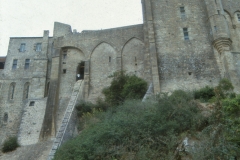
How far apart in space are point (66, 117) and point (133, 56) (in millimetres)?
8397

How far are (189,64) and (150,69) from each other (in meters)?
2.87

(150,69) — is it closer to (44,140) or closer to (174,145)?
(44,140)

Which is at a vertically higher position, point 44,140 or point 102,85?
point 102,85

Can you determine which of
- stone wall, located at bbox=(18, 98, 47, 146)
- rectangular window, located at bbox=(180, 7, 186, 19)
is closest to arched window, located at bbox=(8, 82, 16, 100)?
stone wall, located at bbox=(18, 98, 47, 146)

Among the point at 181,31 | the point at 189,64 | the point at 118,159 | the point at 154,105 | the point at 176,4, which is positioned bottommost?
the point at 118,159

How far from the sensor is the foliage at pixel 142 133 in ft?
43.2

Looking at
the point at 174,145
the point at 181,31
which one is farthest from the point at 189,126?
the point at 181,31

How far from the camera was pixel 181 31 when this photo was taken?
943 inches

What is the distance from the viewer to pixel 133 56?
86.3 feet

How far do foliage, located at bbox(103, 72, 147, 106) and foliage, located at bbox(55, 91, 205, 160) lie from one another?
4863mm

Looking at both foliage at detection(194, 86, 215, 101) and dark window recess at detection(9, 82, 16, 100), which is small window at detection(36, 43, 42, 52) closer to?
dark window recess at detection(9, 82, 16, 100)

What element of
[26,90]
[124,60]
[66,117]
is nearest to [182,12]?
[124,60]

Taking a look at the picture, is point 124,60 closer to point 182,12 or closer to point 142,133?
point 182,12

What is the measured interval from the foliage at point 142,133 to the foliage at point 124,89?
4863 mm
